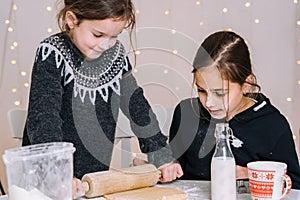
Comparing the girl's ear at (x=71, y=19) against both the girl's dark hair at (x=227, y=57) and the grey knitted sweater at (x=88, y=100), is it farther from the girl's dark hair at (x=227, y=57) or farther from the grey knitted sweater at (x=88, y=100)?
the girl's dark hair at (x=227, y=57)

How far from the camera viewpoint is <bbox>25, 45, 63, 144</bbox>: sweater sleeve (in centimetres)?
112

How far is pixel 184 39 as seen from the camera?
85.7 inches

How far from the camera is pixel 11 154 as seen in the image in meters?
0.85

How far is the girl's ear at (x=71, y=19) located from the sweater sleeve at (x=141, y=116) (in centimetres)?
24

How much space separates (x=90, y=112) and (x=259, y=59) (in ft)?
3.31

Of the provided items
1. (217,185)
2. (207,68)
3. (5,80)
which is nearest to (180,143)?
(207,68)

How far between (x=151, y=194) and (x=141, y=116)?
14.1 inches

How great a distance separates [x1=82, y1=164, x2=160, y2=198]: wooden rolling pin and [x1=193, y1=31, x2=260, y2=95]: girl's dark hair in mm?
366

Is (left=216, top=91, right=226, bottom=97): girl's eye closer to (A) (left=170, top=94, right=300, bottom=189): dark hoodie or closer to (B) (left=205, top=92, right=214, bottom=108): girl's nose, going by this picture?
(B) (left=205, top=92, right=214, bottom=108): girl's nose

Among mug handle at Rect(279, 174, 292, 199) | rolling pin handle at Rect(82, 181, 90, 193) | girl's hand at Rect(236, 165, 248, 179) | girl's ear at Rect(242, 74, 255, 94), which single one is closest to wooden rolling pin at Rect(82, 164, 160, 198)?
rolling pin handle at Rect(82, 181, 90, 193)

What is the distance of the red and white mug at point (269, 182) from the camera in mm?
1027

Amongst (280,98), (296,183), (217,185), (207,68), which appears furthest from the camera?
(280,98)

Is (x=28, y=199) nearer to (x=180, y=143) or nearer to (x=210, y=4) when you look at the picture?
(x=180, y=143)

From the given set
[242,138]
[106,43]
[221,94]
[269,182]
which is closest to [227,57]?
[221,94]
